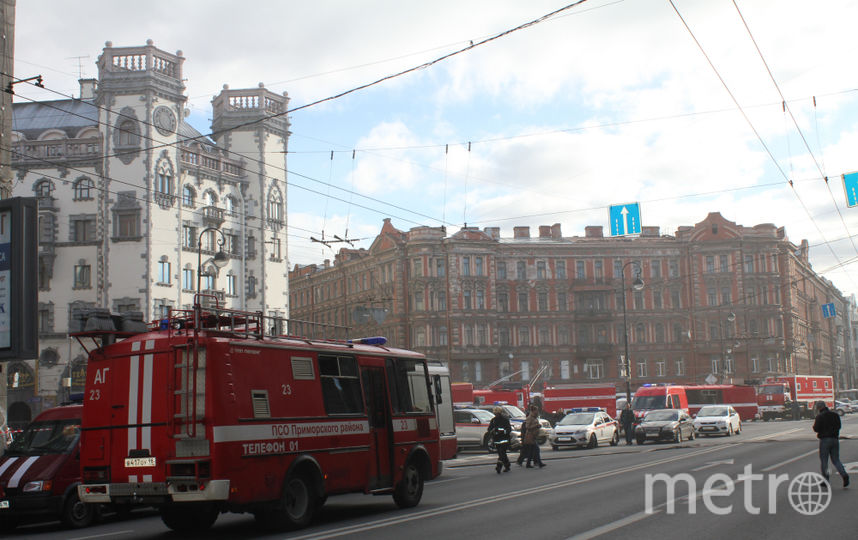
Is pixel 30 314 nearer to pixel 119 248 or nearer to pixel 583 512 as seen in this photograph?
pixel 583 512

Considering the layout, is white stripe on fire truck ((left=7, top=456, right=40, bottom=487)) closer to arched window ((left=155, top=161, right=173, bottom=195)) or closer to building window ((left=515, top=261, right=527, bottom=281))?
arched window ((left=155, top=161, right=173, bottom=195))

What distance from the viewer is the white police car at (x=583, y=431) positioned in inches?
1320

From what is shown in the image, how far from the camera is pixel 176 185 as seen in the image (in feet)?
178

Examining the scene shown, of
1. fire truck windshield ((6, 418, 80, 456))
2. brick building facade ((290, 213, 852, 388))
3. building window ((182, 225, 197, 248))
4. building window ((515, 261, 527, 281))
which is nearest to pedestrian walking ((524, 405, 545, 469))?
fire truck windshield ((6, 418, 80, 456))

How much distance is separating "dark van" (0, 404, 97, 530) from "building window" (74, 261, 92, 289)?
133ft

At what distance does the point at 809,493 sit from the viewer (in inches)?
572

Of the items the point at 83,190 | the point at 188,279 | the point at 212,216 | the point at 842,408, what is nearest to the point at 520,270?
the point at 842,408

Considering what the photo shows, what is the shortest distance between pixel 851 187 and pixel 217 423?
19.5 meters

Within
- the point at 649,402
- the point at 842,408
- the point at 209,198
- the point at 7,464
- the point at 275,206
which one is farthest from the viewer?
the point at 842,408

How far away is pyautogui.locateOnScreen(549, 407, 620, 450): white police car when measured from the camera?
3353 cm

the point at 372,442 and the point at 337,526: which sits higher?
the point at 372,442

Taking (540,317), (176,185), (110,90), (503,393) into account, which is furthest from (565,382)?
(110,90)

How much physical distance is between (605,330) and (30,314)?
68.8 metres
